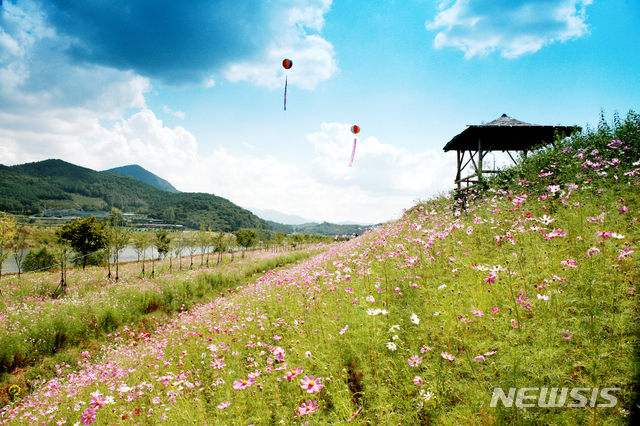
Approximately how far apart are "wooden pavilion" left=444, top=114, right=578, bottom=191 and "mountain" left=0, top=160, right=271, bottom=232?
9156 centimetres

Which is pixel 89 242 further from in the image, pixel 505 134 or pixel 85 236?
pixel 505 134

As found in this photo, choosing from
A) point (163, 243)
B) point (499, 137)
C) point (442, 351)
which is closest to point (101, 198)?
point (163, 243)

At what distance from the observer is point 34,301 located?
9.30 metres

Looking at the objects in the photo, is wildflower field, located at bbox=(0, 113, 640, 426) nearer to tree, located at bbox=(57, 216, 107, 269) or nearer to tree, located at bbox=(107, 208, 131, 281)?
tree, located at bbox=(107, 208, 131, 281)

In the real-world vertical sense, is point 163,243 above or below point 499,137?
below

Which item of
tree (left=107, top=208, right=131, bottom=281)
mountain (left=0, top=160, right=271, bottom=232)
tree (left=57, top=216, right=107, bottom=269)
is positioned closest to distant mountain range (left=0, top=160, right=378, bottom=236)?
mountain (left=0, top=160, right=271, bottom=232)

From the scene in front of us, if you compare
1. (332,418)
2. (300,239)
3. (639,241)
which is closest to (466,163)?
(639,241)

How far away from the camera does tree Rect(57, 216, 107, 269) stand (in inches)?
744

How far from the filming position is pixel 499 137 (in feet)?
35.0

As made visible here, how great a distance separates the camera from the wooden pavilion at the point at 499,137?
10.2 metres

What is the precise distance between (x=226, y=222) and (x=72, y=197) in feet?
288

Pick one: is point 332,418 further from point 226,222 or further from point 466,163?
point 226,222

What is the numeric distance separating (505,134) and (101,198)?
18907 centimetres

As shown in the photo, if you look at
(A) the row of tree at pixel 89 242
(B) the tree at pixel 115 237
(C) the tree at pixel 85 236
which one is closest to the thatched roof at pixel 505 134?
(A) the row of tree at pixel 89 242
